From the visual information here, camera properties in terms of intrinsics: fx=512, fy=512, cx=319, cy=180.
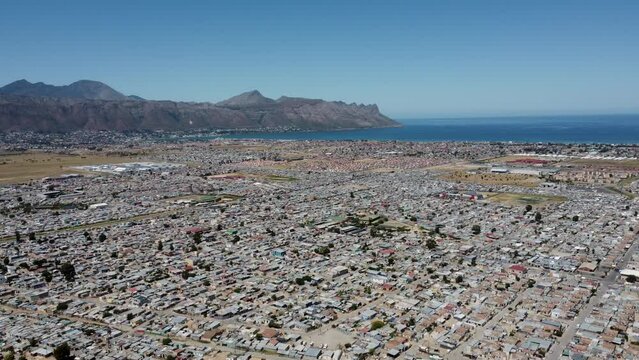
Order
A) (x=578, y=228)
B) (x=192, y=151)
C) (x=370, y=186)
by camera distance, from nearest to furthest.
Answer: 1. (x=578, y=228)
2. (x=370, y=186)
3. (x=192, y=151)

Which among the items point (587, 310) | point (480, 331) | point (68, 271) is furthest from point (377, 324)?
point (68, 271)

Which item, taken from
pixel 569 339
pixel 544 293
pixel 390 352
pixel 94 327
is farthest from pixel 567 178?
pixel 94 327

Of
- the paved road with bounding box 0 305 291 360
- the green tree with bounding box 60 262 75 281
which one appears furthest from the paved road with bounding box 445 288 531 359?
the green tree with bounding box 60 262 75 281

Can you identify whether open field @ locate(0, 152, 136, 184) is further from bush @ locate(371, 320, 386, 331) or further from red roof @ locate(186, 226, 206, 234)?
bush @ locate(371, 320, 386, 331)

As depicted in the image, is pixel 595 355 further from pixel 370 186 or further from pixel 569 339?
pixel 370 186

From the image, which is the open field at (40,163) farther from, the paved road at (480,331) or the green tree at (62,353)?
the paved road at (480,331)
